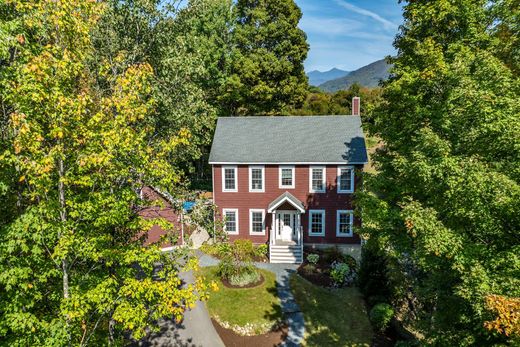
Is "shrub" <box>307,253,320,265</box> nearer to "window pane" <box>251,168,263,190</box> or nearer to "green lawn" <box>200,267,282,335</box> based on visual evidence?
"green lawn" <box>200,267,282,335</box>

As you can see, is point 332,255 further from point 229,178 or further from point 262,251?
point 229,178

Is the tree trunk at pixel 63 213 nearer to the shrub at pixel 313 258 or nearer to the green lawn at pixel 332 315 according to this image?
the green lawn at pixel 332 315

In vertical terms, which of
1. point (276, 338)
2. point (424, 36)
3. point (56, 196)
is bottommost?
point (276, 338)

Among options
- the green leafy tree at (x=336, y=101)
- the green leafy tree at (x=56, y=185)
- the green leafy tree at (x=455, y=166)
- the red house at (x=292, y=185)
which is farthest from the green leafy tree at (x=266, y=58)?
the green leafy tree at (x=56, y=185)

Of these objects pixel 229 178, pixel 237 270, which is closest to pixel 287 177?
pixel 229 178

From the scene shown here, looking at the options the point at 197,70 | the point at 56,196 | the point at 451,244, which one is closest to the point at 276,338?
the point at 451,244

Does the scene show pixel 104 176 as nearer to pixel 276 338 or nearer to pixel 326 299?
pixel 276 338
